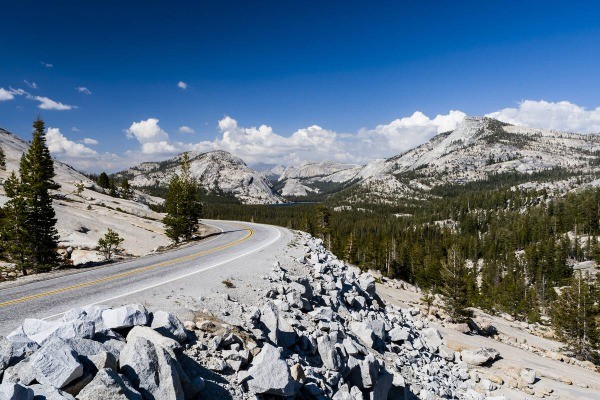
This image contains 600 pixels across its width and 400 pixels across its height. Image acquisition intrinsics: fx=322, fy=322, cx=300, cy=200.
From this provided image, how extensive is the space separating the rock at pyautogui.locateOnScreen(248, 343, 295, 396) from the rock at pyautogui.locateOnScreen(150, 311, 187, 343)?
2296 millimetres

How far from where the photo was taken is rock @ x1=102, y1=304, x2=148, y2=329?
350 inches

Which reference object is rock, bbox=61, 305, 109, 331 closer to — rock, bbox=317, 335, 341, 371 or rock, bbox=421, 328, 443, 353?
rock, bbox=317, 335, 341, 371

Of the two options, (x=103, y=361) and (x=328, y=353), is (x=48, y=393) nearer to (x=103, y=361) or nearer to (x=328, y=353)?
(x=103, y=361)

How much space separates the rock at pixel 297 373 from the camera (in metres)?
10.6

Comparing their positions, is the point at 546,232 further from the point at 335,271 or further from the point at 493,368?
the point at 335,271

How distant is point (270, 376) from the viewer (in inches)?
369

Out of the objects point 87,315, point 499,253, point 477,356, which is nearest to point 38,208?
point 87,315

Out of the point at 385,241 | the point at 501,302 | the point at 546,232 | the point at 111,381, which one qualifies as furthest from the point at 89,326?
the point at 546,232

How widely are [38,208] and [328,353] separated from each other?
105ft

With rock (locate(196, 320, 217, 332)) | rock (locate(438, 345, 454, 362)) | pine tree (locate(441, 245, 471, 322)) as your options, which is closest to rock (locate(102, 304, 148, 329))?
rock (locate(196, 320, 217, 332))

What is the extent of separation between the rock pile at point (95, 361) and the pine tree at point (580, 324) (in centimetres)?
5736

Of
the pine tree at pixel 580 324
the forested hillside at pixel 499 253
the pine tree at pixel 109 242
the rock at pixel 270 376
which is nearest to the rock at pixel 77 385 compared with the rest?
the rock at pixel 270 376

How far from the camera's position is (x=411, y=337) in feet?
79.0

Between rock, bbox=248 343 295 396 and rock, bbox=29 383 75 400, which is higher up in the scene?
rock, bbox=29 383 75 400
